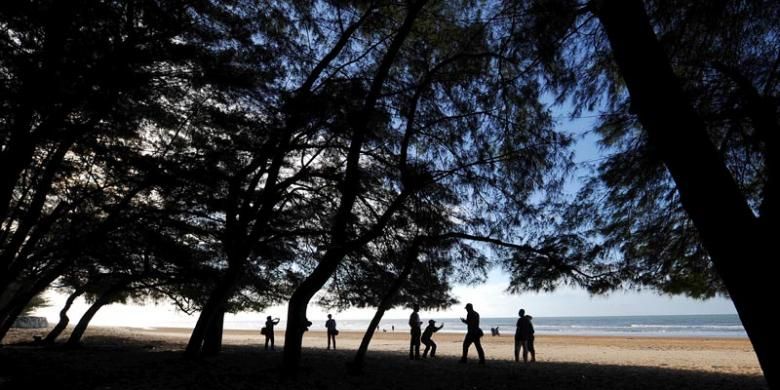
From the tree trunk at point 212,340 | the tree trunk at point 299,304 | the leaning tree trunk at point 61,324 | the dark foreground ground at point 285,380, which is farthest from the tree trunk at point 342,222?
the leaning tree trunk at point 61,324

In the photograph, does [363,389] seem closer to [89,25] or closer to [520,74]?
[520,74]

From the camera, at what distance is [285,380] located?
7730 mm

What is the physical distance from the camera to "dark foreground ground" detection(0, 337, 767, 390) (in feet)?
23.6

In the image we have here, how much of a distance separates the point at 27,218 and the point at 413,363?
28.1 ft

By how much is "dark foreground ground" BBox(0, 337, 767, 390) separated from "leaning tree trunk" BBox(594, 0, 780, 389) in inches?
242

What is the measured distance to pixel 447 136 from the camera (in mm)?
8023

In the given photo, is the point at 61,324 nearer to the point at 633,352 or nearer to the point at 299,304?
the point at 299,304

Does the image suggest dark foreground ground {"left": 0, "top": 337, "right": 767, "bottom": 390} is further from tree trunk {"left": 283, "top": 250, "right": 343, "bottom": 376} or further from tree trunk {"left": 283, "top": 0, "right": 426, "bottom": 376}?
tree trunk {"left": 283, "top": 0, "right": 426, "bottom": 376}

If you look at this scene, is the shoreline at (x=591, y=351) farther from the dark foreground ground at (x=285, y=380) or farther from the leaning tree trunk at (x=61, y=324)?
the dark foreground ground at (x=285, y=380)

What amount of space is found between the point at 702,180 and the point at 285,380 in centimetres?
677

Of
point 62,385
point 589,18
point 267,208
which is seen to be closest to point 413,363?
point 267,208

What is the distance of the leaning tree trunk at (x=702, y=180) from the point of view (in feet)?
8.22

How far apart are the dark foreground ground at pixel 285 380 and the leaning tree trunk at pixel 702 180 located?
20.1ft

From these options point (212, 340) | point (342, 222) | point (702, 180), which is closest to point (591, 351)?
point (212, 340)
